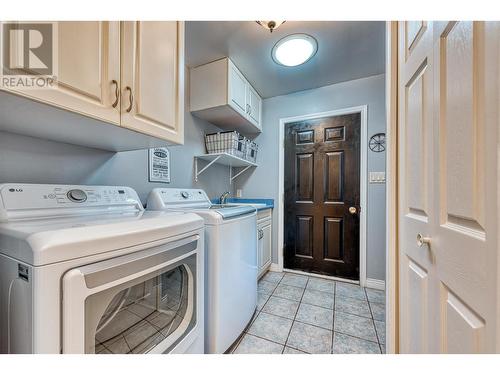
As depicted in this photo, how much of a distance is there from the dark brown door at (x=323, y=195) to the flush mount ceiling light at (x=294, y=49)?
81 cm

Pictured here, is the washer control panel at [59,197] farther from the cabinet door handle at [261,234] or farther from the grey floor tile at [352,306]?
the grey floor tile at [352,306]

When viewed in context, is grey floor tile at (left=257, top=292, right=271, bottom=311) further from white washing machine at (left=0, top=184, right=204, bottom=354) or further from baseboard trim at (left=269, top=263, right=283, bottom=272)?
white washing machine at (left=0, top=184, right=204, bottom=354)

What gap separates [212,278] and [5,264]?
812 millimetres

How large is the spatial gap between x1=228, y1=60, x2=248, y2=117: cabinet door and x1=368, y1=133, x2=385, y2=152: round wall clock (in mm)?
1439

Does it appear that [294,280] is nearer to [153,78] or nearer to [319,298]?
[319,298]

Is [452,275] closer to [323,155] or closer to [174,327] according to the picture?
[174,327]

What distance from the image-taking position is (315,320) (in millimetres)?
1633

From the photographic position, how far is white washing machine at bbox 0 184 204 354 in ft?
1.65

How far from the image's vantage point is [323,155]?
2.44 meters

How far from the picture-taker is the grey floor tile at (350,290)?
2.04 m

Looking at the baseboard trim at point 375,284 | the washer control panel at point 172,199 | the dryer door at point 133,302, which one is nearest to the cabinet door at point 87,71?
the dryer door at point 133,302

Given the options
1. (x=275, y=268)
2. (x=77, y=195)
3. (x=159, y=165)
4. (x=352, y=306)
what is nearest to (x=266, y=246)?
(x=275, y=268)

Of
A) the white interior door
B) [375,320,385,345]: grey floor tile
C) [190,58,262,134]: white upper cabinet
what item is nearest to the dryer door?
the white interior door
